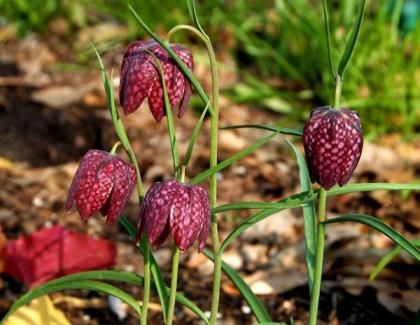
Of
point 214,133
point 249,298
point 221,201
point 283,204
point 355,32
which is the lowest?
point 221,201

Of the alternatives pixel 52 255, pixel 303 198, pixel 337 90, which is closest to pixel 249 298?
pixel 303 198

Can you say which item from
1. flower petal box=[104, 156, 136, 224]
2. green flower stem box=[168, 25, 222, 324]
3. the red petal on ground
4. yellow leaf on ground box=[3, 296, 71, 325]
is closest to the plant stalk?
green flower stem box=[168, 25, 222, 324]

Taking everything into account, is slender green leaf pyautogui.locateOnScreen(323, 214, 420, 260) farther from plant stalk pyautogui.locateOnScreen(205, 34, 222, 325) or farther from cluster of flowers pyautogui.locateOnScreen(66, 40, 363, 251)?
plant stalk pyautogui.locateOnScreen(205, 34, 222, 325)

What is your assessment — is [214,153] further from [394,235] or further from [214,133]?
[394,235]

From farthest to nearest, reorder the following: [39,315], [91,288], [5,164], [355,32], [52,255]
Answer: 1. [5,164]
2. [52,255]
3. [39,315]
4. [91,288]
5. [355,32]

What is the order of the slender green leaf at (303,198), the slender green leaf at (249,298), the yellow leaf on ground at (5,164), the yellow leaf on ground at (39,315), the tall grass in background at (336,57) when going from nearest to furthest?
the slender green leaf at (303,198)
the slender green leaf at (249,298)
the yellow leaf on ground at (39,315)
the yellow leaf on ground at (5,164)
the tall grass in background at (336,57)

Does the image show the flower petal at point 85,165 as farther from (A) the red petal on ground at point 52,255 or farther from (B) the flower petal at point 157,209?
(A) the red petal on ground at point 52,255

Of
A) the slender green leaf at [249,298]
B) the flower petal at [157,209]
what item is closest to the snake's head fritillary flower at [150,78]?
the flower petal at [157,209]

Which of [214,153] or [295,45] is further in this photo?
[295,45]

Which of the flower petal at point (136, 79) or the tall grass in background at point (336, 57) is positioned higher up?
the flower petal at point (136, 79)
